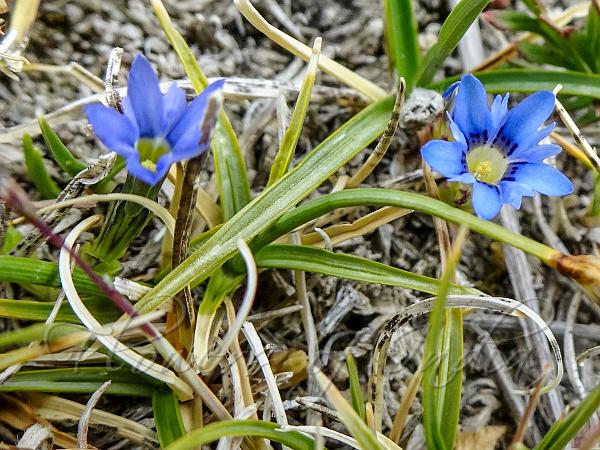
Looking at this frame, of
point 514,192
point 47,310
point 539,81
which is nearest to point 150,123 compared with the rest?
point 47,310

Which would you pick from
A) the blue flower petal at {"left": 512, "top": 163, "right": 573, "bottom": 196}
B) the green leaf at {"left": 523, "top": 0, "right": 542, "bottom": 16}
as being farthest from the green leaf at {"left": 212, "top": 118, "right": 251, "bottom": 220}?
the green leaf at {"left": 523, "top": 0, "right": 542, "bottom": 16}

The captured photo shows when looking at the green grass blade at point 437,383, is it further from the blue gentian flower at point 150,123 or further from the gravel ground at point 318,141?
the blue gentian flower at point 150,123

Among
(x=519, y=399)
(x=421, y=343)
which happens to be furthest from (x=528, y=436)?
(x=421, y=343)

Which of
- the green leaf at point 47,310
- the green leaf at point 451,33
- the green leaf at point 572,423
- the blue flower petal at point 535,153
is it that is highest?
the green leaf at point 451,33

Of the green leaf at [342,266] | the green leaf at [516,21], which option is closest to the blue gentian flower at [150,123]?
the green leaf at [342,266]

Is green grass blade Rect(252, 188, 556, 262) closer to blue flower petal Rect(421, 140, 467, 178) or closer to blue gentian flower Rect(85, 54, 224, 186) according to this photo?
blue flower petal Rect(421, 140, 467, 178)

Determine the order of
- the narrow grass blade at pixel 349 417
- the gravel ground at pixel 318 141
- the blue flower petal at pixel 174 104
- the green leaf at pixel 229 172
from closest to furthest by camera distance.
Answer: the narrow grass blade at pixel 349 417 → the blue flower petal at pixel 174 104 → the green leaf at pixel 229 172 → the gravel ground at pixel 318 141

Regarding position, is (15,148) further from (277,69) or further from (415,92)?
(415,92)
